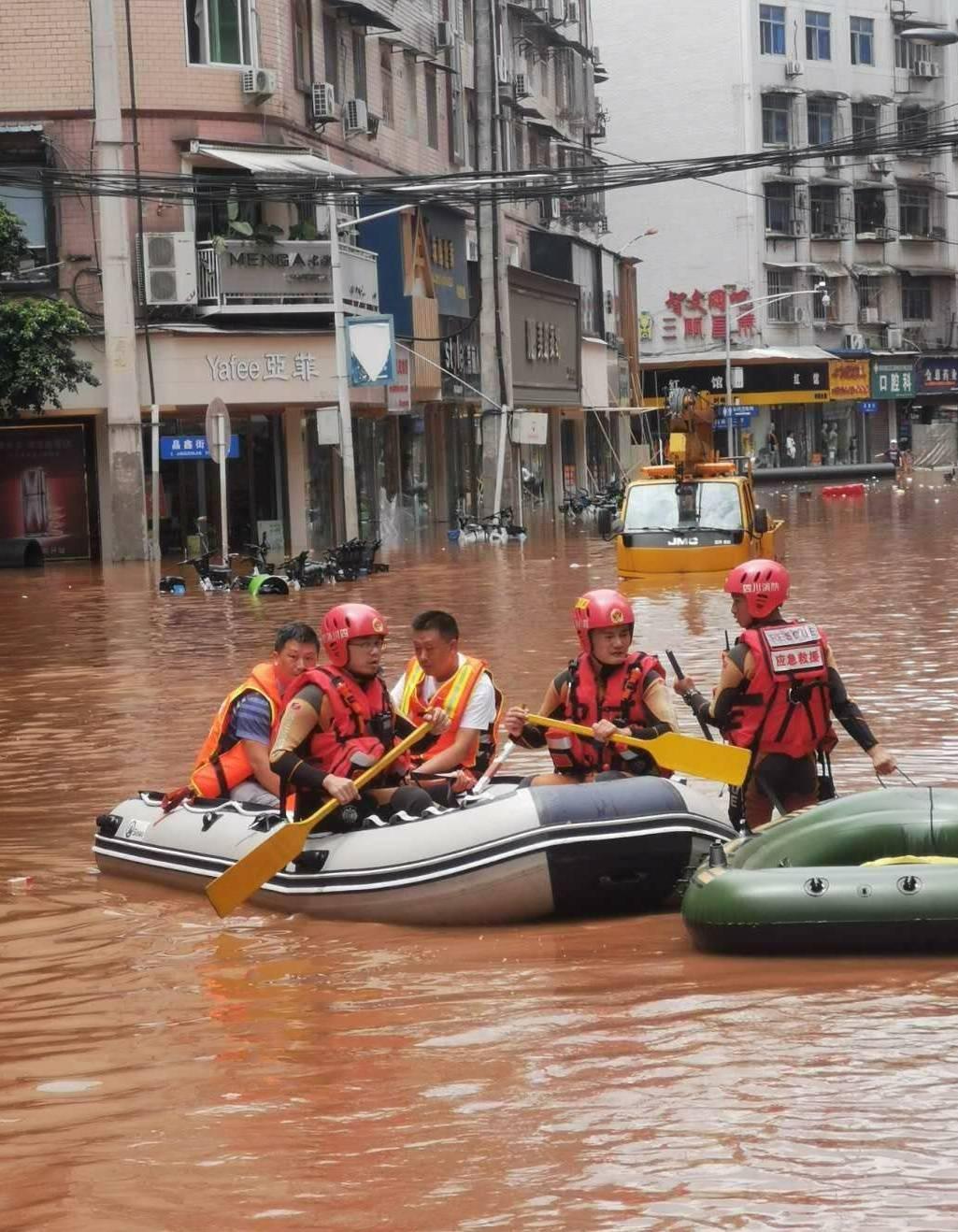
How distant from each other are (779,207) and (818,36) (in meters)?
8.15

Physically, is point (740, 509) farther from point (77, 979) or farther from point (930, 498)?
point (930, 498)

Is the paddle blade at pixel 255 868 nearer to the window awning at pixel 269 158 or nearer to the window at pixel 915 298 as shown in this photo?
the window awning at pixel 269 158

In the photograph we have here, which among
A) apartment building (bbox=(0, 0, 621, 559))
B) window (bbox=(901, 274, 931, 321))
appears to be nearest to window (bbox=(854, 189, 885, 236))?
window (bbox=(901, 274, 931, 321))

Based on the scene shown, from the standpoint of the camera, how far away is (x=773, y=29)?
3816 inches

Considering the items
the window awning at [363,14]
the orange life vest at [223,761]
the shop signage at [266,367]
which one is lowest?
the orange life vest at [223,761]

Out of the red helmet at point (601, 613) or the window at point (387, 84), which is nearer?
the red helmet at point (601, 613)

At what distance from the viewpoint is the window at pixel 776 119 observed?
96.7 metres

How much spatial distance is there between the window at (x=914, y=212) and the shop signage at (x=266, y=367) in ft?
204

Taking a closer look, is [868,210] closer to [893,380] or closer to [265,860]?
A: [893,380]

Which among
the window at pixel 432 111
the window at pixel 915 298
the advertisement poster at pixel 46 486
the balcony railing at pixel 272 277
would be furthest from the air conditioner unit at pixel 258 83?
the window at pixel 915 298

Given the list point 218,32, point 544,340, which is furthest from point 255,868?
point 544,340

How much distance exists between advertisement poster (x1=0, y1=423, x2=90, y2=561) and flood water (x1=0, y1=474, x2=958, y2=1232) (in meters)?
30.3

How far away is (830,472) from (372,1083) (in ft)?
271

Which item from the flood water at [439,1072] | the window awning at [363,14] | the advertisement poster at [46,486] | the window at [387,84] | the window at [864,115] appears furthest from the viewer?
the window at [864,115]
